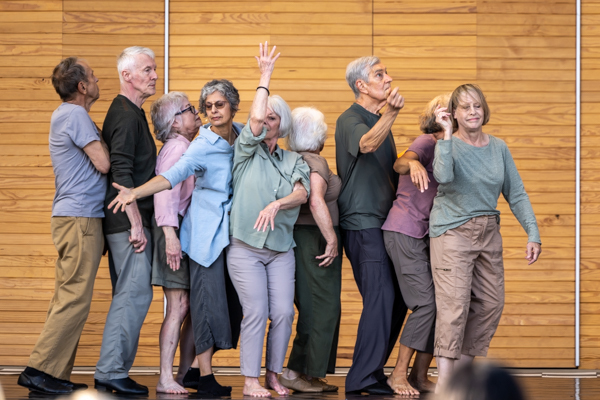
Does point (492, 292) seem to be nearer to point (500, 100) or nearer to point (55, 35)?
point (500, 100)

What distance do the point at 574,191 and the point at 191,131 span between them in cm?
294

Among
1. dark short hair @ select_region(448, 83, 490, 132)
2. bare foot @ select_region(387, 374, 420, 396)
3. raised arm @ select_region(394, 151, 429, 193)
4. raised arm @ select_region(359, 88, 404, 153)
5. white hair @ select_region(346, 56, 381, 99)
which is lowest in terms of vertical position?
bare foot @ select_region(387, 374, 420, 396)

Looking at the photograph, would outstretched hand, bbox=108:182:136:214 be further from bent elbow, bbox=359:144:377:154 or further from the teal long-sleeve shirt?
the teal long-sleeve shirt

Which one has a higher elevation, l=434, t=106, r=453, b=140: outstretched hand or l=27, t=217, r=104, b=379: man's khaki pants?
l=434, t=106, r=453, b=140: outstretched hand

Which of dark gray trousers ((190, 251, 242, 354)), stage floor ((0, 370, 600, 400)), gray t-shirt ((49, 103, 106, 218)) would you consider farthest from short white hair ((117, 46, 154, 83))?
stage floor ((0, 370, 600, 400))

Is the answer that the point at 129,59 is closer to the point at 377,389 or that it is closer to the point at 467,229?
the point at 467,229

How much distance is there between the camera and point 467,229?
3.35m

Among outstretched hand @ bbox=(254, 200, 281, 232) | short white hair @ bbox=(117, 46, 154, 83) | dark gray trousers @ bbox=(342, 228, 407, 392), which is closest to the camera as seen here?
outstretched hand @ bbox=(254, 200, 281, 232)

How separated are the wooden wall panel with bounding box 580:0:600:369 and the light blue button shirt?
294cm

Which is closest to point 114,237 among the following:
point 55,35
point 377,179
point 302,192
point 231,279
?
point 231,279

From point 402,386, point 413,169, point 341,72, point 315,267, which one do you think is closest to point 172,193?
point 315,267

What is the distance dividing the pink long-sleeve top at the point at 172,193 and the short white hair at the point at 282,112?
51 cm

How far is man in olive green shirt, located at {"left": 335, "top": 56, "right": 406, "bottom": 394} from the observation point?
3.46 metres

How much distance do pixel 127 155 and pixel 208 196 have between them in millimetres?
444
